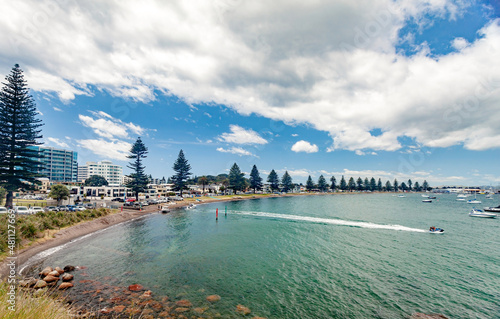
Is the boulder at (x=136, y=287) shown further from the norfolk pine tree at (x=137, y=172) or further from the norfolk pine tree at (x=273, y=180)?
the norfolk pine tree at (x=273, y=180)

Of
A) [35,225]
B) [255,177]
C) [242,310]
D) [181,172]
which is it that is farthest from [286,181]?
[242,310]

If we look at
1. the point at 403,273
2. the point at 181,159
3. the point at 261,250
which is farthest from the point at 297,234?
the point at 181,159

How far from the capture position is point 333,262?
2345 centimetres

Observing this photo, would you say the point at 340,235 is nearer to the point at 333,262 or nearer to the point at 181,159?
the point at 333,262

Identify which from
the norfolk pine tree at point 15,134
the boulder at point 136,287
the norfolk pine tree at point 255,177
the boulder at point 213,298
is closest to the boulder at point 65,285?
the boulder at point 136,287

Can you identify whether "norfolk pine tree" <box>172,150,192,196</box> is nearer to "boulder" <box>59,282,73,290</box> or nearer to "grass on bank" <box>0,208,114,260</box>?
"grass on bank" <box>0,208,114,260</box>

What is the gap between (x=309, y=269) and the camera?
846 inches

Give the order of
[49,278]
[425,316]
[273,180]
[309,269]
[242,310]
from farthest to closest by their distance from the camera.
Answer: [273,180]
[309,269]
[49,278]
[242,310]
[425,316]

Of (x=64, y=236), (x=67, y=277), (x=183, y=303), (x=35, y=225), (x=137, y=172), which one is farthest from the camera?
(x=137, y=172)

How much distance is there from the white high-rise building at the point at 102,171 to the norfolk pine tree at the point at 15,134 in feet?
501

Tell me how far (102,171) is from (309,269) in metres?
211

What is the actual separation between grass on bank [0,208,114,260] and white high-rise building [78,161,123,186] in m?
168

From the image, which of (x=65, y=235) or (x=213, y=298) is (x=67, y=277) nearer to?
(x=213, y=298)

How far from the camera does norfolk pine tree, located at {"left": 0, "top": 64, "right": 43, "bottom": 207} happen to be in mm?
41656
